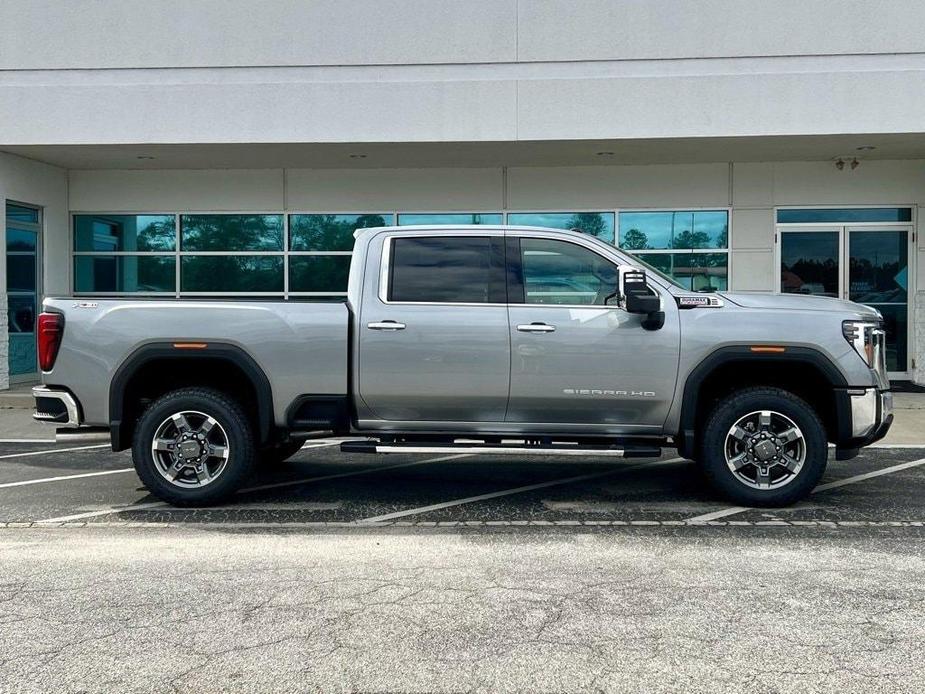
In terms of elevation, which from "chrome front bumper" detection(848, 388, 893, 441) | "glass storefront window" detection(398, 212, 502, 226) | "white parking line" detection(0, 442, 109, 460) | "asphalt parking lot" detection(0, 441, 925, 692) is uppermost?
"glass storefront window" detection(398, 212, 502, 226)

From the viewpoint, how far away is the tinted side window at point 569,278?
664 centimetres

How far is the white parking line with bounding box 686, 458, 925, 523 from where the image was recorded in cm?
644

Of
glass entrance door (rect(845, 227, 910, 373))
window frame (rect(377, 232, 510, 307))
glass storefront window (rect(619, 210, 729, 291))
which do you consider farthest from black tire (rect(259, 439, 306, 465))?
glass entrance door (rect(845, 227, 910, 373))

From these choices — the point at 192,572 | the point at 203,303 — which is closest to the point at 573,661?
the point at 192,572

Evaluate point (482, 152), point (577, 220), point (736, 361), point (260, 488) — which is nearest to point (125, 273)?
point (482, 152)

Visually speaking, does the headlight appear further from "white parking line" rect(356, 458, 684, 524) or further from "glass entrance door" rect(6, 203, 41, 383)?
"glass entrance door" rect(6, 203, 41, 383)

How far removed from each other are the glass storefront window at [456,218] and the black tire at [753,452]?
924 cm

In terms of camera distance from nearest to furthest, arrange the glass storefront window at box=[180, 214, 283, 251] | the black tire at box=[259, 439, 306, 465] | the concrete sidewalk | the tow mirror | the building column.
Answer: the tow mirror
the black tire at box=[259, 439, 306, 465]
the concrete sidewalk
the building column
the glass storefront window at box=[180, 214, 283, 251]

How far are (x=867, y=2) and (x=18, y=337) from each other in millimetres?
14481

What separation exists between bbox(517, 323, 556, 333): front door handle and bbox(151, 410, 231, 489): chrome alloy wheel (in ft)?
7.75

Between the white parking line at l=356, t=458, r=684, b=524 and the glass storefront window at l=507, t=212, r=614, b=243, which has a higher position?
the glass storefront window at l=507, t=212, r=614, b=243

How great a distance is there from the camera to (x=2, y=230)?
45.9 ft

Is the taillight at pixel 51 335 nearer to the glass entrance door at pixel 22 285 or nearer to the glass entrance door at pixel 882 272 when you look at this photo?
the glass entrance door at pixel 22 285

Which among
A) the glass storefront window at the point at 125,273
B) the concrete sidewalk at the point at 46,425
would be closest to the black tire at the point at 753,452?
the concrete sidewalk at the point at 46,425
